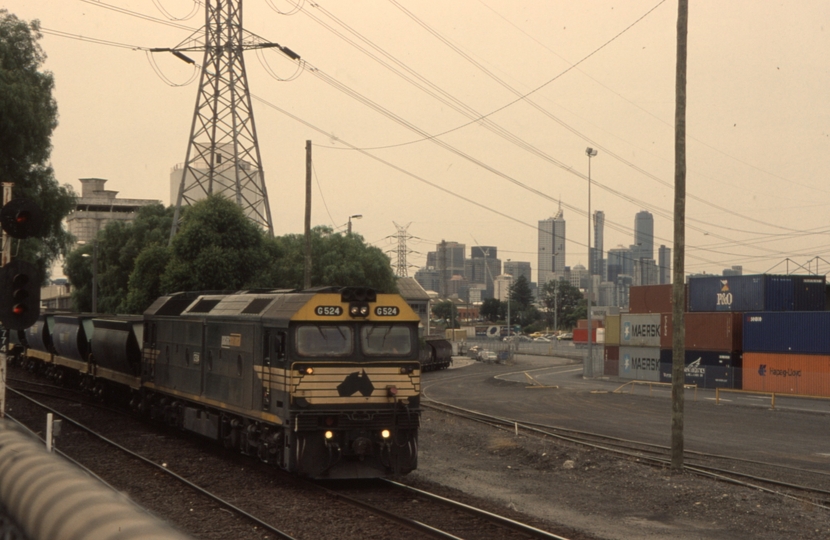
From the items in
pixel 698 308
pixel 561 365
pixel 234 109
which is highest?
pixel 234 109

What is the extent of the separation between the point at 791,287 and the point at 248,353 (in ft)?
152

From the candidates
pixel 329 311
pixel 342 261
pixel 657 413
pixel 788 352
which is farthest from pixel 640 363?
pixel 329 311

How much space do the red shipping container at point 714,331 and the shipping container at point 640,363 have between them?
3909 mm

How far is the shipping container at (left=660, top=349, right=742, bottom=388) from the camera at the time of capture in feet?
180

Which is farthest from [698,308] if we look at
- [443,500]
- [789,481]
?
[443,500]

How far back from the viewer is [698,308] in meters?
59.7

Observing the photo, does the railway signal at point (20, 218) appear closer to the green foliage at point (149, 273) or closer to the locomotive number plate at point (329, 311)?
the locomotive number plate at point (329, 311)

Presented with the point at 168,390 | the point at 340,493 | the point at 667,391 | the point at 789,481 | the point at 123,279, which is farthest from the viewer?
the point at 123,279

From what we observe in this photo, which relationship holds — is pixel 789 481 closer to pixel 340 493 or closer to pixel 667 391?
pixel 340 493

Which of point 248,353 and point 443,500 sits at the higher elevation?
point 248,353

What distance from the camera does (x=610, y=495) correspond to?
17.4 meters

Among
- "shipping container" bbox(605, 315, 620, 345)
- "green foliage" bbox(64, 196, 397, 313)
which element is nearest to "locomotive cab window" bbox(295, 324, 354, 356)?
"green foliage" bbox(64, 196, 397, 313)

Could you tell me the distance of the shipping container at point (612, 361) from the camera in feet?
219

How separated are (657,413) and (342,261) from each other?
33583 mm
